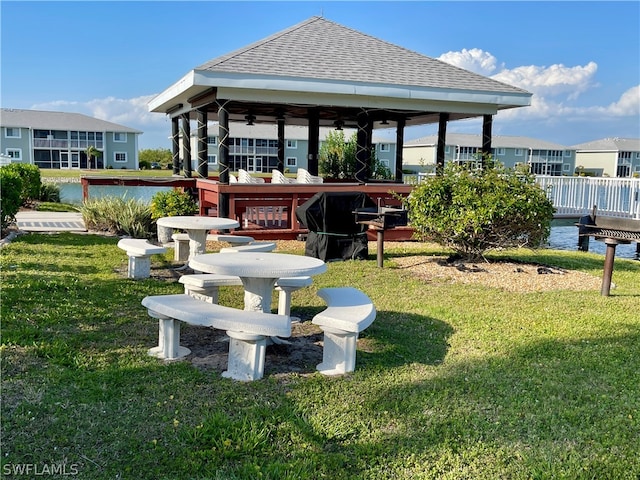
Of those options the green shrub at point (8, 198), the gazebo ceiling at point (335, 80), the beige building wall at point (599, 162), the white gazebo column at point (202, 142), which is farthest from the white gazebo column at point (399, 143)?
the beige building wall at point (599, 162)

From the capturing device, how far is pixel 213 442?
118 inches

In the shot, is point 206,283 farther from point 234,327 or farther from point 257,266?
point 234,327

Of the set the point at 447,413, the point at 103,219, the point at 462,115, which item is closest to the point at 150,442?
the point at 447,413

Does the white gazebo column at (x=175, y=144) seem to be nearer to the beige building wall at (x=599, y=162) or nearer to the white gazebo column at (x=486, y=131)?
the white gazebo column at (x=486, y=131)

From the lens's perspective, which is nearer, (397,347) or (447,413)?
(447,413)

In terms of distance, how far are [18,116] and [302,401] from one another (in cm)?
5485

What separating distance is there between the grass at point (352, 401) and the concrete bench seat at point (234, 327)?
15cm

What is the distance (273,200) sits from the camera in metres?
10.9

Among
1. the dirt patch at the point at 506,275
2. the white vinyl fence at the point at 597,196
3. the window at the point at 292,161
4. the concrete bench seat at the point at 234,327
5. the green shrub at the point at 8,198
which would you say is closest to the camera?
the concrete bench seat at the point at 234,327

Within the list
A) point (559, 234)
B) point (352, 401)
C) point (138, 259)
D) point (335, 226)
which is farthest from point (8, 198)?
point (559, 234)

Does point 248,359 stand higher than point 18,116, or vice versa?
point 18,116

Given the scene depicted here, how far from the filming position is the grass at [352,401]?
9.43ft

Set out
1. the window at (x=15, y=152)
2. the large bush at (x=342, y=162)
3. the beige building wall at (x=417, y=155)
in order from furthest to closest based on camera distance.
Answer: the beige building wall at (x=417, y=155)
the window at (x=15, y=152)
the large bush at (x=342, y=162)

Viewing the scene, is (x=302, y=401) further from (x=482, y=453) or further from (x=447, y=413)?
(x=482, y=453)
